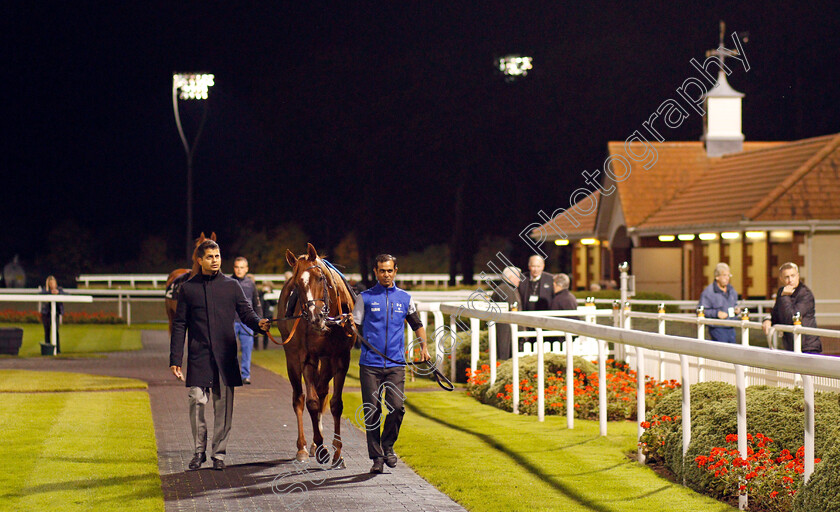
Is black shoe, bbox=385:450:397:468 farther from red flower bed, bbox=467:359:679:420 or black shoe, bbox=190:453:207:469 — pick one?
red flower bed, bbox=467:359:679:420

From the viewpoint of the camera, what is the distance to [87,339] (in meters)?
27.3

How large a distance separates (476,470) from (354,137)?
149 feet

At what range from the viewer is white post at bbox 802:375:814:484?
6070 millimetres

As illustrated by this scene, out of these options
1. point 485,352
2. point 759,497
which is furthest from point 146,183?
point 759,497

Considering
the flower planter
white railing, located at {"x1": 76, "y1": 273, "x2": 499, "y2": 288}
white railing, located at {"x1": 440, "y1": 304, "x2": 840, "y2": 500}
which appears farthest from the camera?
white railing, located at {"x1": 76, "y1": 273, "x2": 499, "y2": 288}

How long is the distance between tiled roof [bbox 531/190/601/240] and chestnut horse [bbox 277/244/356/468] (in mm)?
25902

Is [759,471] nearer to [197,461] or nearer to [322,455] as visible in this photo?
[322,455]

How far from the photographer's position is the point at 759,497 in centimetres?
686

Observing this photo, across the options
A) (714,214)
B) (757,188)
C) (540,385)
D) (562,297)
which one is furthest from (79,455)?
(757,188)

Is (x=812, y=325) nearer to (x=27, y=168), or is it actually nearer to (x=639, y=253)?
(x=639, y=253)

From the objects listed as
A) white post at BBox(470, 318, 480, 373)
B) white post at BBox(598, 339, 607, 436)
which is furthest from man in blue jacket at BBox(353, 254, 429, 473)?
white post at BBox(470, 318, 480, 373)

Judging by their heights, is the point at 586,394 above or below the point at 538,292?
below

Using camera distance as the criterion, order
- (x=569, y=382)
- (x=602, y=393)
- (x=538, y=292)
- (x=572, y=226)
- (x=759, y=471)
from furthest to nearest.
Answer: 1. (x=572, y=226)
2. (x=538, y=292)
3. (x=569, y=382)
4. (x=602, y=393)
5. (x=759, y=471)

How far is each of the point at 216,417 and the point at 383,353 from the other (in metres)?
1.43
